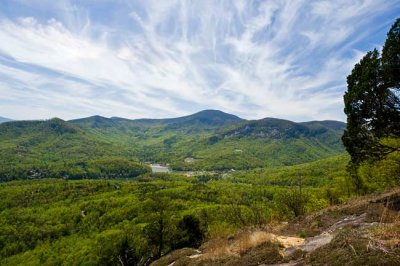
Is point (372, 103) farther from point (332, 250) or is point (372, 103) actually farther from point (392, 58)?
point (332, 250)

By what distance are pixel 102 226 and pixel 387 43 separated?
537 ft

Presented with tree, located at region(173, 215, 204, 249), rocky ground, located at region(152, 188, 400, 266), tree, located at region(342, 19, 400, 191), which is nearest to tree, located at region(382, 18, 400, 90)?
tree, located at region(342, 19, 400, 191)

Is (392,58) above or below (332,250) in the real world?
above

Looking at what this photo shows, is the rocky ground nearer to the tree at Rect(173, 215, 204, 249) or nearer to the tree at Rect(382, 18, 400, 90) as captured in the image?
the tree at Rect(382, 18, 400, 90)

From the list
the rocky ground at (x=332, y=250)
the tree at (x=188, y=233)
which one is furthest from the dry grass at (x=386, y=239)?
the tree at (x=188, y=233)

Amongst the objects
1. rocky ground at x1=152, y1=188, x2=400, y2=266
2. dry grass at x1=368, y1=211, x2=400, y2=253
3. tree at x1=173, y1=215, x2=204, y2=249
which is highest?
dry grass at x1=368, y1=211, x2=400, y2=253

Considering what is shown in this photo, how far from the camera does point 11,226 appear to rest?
157 metres

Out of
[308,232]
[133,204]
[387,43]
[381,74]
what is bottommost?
[133,204]

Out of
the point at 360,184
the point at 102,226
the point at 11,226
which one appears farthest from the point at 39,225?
the point at 360,184

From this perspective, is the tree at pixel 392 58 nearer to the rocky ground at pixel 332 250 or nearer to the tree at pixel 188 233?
the rocky ground at pixel 332 250

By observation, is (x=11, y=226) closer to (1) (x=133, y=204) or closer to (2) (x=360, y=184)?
(1) (x=133, y=204)

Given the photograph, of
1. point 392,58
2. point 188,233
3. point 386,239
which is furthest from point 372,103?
point 188,233

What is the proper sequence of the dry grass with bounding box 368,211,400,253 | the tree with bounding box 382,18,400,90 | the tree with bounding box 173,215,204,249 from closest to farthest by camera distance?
the dry grass with bounding box 368,211,400,253
the tree with bounding box 382,18,400,90
the tree with bounding box 173,215,204,249

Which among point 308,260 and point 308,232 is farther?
point 308,232
